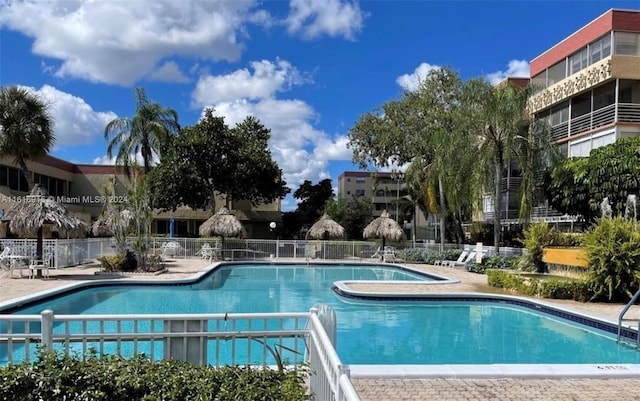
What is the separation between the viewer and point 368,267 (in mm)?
25547

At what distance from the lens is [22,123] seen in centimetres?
2341

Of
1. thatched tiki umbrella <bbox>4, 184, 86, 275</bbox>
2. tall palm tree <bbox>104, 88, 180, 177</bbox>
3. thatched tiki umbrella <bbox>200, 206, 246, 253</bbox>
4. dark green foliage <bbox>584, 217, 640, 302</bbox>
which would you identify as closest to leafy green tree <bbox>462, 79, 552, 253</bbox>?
dark green foliage <bbox>584, 217, 640, 302</bbox>

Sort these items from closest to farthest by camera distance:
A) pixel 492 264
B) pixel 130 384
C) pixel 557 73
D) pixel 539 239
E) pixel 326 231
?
pixel 130 384 → pixel 539 239 → pixel 492 264 → pixel 557 73 → pixel 326 231

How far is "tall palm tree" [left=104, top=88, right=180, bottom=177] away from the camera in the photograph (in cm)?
3133

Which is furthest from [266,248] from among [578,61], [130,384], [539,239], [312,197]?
[312,197]

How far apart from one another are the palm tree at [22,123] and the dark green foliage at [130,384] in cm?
2313

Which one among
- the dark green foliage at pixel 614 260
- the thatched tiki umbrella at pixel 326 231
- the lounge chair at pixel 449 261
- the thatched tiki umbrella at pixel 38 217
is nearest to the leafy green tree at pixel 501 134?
the lounge chair at pixel 449 261

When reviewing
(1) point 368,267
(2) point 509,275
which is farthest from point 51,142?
(2) point 509,275

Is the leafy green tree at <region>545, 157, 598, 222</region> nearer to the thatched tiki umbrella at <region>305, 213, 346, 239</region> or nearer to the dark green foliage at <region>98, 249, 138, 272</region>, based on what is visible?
the thatched tiki umbrella at <region>305, 213, 346, 239</region>

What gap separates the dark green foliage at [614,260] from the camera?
1238 centimetres

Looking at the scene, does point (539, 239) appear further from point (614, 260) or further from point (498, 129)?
point (498, 129)

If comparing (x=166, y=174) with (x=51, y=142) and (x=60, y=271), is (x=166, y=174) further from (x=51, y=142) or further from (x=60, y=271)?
(x=60, y=271)

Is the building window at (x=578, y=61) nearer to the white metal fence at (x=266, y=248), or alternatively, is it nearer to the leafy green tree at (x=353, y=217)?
the white metal fence at (x=266, y=248)

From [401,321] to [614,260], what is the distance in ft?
18.8
